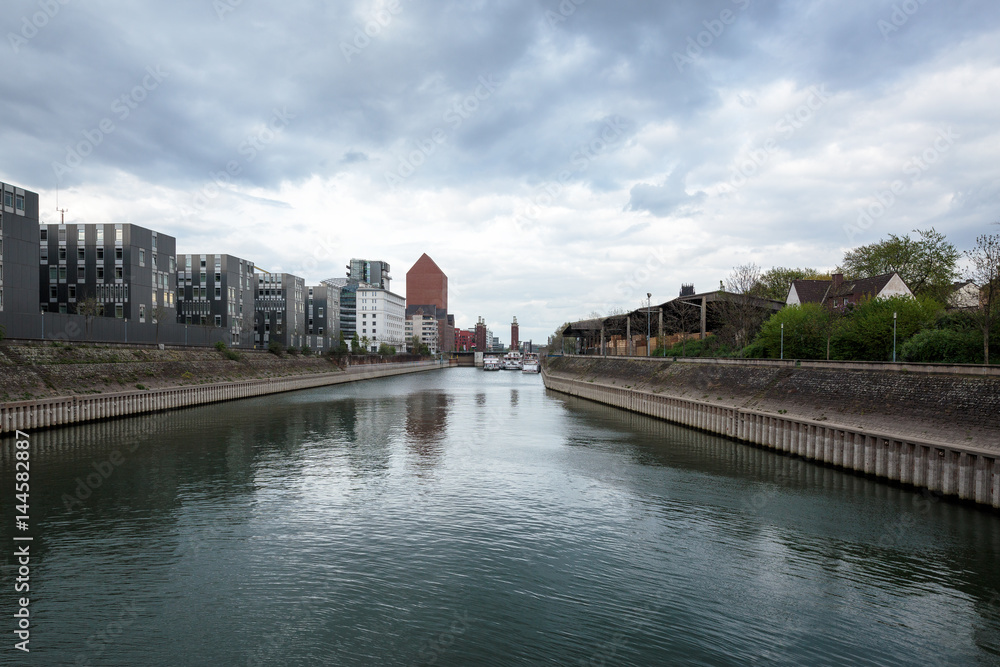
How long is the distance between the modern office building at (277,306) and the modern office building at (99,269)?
53.7m

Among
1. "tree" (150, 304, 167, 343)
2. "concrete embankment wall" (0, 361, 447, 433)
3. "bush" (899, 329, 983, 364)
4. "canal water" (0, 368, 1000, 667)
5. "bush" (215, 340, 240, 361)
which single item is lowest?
"canal water" (0, 368, 1000, 667)

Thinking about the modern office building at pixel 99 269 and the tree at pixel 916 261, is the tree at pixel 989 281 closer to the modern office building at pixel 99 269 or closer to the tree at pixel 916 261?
the tree at pixel 916 261

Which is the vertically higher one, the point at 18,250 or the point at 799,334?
the point at 18,250

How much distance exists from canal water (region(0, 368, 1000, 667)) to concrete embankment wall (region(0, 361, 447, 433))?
764 centimetres

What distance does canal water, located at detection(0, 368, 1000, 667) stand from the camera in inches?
459

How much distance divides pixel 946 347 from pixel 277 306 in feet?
481


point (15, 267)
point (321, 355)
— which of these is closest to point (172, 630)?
point (15, 267)

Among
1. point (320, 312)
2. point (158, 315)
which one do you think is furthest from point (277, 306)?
point (158, 315)

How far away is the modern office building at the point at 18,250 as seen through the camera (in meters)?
63.8

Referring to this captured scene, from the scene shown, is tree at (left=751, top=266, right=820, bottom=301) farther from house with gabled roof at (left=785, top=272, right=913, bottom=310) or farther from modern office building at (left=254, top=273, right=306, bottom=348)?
modern office building at (left=254, top=273, right=306, bottom=348)

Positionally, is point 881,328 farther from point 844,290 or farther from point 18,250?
point 18,250

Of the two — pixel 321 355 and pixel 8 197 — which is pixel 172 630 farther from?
pixel 321 355

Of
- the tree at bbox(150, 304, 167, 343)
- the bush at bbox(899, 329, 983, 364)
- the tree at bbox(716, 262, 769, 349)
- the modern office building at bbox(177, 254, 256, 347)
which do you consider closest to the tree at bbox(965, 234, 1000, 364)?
the bush at bbox(899, 329, 983, 364)

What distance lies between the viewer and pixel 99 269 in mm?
87750
